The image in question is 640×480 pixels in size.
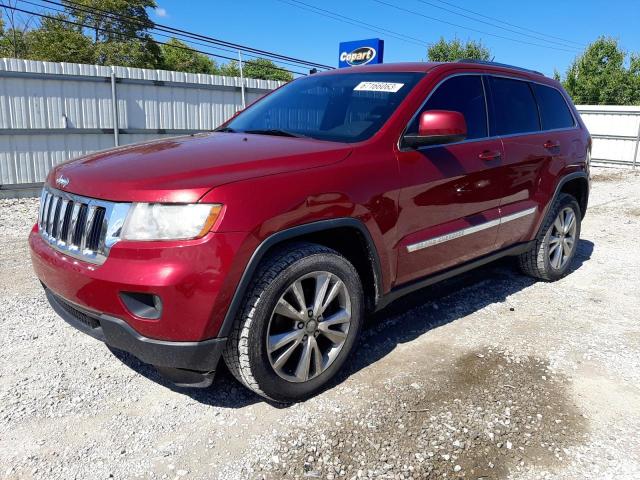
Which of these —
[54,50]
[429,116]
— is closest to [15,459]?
[429,116]

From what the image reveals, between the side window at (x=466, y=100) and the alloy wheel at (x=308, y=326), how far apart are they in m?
1.44

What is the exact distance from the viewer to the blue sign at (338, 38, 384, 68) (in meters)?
12.4

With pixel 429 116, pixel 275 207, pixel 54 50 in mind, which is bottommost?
pixel 275 207

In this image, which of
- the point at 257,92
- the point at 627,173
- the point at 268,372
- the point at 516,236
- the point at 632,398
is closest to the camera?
the point at 268,372

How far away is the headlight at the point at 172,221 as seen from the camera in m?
2.30

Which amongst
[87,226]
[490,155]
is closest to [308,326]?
[87,226]

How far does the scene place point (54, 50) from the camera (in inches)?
1262

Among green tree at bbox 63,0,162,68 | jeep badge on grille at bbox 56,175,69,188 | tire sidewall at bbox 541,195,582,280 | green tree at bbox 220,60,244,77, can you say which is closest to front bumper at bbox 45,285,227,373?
jeep badge on grille at bbox 56,175,69,188

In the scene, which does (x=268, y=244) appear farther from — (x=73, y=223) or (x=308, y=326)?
(x=73, y=223)

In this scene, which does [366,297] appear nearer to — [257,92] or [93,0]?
[257,92]

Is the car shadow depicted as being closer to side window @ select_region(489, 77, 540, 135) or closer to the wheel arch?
the wheel arch

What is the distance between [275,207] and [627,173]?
16.5 metres

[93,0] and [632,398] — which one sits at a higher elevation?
[93,0]

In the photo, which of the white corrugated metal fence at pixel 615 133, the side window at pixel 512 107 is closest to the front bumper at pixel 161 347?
the side window at pixel 512 107
